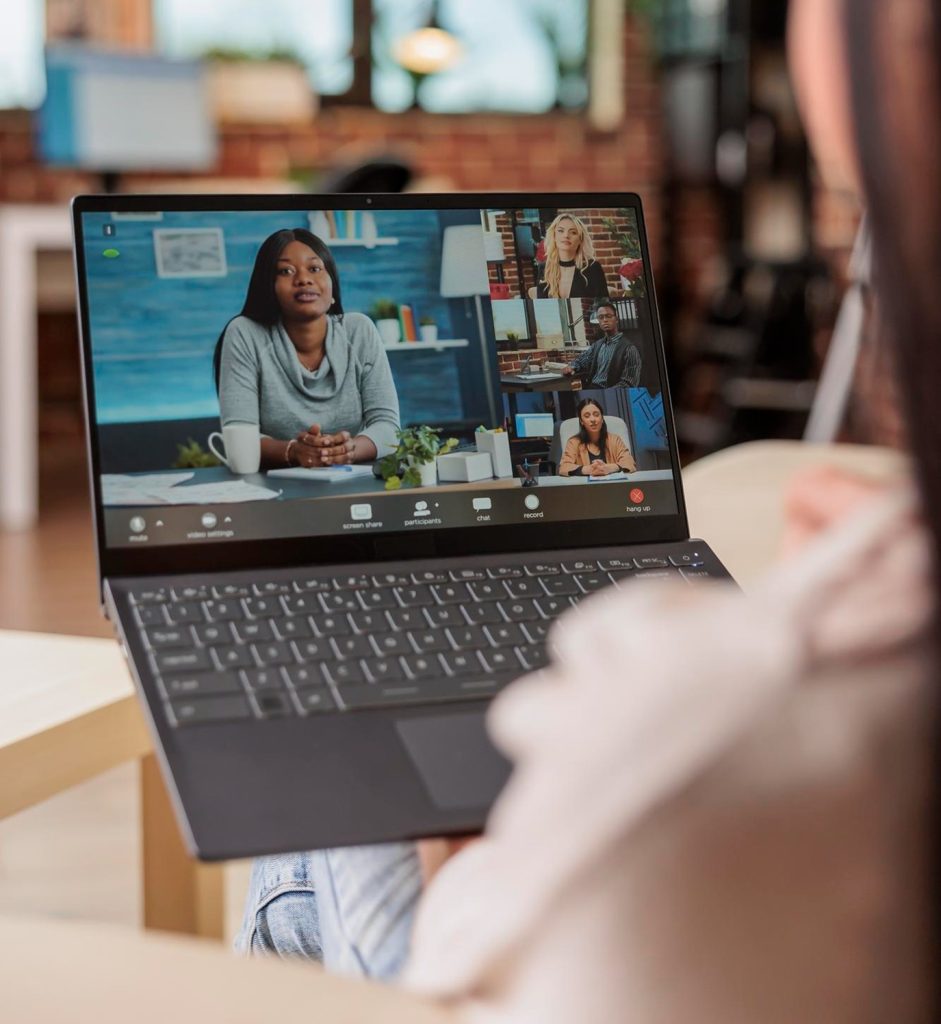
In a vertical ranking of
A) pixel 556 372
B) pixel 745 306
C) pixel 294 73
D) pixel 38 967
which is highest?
pixel 294 73

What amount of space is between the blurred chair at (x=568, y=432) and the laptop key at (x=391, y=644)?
194mm

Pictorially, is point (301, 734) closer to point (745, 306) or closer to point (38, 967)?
point (38, 967)

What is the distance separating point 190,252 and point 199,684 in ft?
0.92

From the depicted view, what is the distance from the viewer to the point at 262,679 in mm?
601

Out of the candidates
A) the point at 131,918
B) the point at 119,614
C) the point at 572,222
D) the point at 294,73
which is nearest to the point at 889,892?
the point at 119,614

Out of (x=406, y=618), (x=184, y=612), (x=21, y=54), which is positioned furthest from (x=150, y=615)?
(x=21, y=54)

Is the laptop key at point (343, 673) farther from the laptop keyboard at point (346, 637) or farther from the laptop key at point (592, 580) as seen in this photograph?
the laptop key at point (592, 580)

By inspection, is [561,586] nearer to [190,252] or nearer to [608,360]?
[608,360]

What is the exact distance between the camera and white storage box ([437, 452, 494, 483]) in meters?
0.79

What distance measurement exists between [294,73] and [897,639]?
472 centimetres

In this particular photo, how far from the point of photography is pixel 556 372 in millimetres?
797

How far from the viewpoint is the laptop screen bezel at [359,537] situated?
0.73 metres

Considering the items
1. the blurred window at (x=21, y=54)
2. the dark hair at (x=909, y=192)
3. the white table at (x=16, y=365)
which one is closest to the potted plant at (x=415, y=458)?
the dark hair at (x=909, y=192)

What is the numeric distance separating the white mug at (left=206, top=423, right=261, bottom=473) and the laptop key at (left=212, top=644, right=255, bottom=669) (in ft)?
0.50
